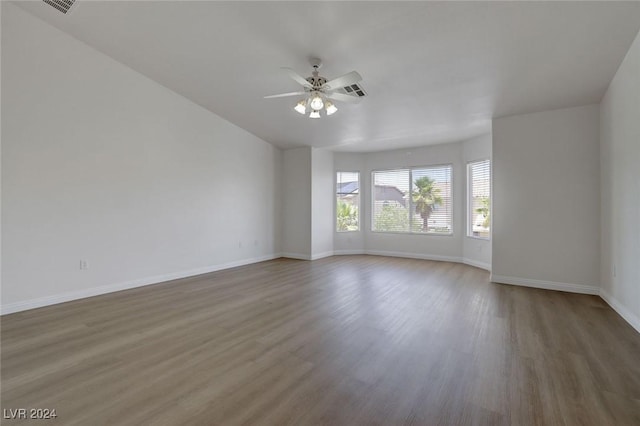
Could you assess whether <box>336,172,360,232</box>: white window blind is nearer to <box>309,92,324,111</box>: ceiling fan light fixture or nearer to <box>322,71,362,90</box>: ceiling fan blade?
<box>309,92,324,111</box>: ceiling fan light fixture

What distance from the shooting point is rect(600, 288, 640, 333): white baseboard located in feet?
10.1

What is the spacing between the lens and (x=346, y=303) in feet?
12.8

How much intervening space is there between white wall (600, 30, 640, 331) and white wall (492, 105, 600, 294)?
19 cm

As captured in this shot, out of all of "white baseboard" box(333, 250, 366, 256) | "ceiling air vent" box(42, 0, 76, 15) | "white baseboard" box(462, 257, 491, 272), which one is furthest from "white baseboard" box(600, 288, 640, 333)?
"ceiling air vent" box(42, 0, 76, 15)

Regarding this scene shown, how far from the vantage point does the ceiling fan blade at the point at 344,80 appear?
3162 millimetres

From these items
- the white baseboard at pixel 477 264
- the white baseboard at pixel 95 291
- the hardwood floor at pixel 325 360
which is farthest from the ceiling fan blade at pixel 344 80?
the white baseboard at pixel 477 264

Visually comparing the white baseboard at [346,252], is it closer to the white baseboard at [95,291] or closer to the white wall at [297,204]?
the white wall at [297,204]

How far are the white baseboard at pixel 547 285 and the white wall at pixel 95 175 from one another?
554cm

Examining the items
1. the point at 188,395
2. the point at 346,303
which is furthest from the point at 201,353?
the point at 346,303

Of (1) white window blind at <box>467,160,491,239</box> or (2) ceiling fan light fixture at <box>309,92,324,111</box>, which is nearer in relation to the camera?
(2) ceiling fan light fixture at <box>309,92,324,111</box>

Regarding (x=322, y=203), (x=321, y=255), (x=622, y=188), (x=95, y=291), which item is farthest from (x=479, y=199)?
(x=95, y=291)

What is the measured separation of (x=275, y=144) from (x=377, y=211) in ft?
11.4

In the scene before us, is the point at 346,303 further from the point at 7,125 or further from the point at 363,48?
the point at 7,125

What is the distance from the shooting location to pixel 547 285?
15.5 ft
